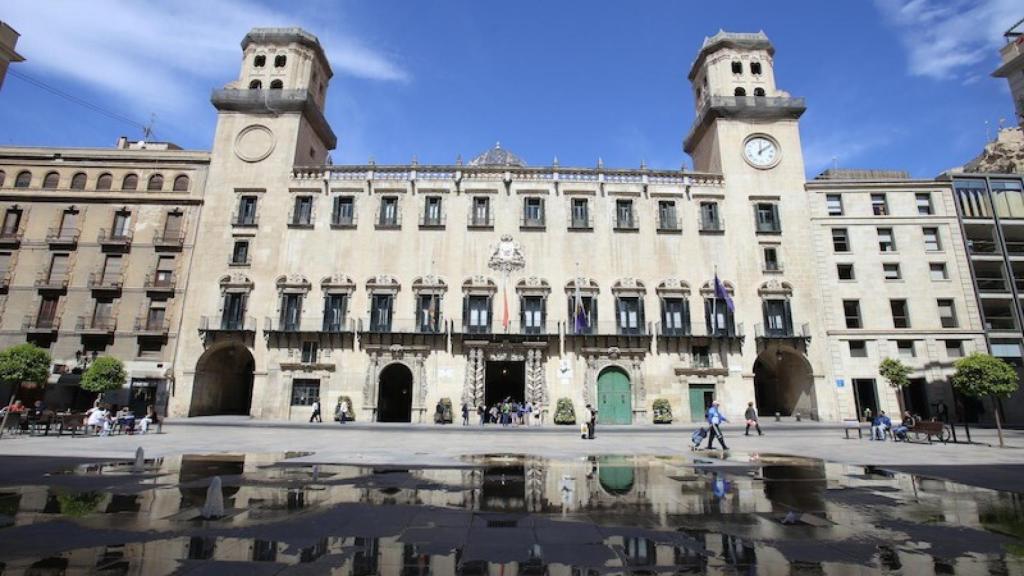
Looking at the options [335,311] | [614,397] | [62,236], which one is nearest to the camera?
[614,397]

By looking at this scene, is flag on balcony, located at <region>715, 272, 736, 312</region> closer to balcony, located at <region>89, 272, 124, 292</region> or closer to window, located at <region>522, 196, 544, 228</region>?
window, located at <region>522, 196, 544, 228</region>

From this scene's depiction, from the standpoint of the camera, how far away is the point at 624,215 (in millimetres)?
36562

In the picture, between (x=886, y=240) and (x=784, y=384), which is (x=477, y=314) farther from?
(x=886, y=240)

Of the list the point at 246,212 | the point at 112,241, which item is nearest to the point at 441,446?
the point at 246,212

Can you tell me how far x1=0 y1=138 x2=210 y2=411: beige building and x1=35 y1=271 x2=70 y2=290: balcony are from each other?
0.22 feet

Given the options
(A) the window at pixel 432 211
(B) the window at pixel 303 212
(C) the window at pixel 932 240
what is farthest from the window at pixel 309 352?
(C) the window at pixel 932 240

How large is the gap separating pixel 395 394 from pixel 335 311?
299 inches

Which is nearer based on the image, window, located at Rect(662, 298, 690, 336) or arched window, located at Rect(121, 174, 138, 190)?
Answer: window, located at Rect(662, 298, 690, 336)

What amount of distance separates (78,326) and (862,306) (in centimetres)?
5311

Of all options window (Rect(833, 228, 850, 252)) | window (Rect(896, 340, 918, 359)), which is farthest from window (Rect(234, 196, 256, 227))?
window (Rect(896, 340, 918, 359))

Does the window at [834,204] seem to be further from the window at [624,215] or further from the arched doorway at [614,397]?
the arched doorway at [614,397]

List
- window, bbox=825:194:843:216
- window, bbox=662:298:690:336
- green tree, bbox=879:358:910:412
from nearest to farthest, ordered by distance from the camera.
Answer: green tree, bbox=879:358:910:412 < window, bbox=662:298:690:336 < window, bbox=825:194:843:216

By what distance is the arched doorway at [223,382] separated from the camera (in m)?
33.8

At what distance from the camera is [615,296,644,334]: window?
34.2 m
